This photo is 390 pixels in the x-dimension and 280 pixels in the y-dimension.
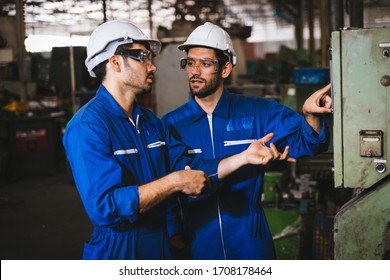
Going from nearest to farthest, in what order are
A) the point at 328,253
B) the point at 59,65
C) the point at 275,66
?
the point at 328,253, the point at 59,65, the point at 275,66

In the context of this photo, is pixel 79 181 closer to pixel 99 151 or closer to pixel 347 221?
pixel 99 151

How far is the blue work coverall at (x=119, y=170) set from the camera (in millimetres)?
1511

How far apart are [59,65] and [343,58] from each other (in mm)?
6533

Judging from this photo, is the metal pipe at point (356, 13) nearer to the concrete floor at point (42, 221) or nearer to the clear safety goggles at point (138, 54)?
the clear safety goggles at point (138, 54)

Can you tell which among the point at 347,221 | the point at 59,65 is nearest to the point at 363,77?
the point at 347,221

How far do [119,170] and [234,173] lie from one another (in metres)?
0.64

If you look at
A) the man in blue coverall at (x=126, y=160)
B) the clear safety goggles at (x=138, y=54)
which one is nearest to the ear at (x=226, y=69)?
the man in blue coverall at (x=126, y=160)

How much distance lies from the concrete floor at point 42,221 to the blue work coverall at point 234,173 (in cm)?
190

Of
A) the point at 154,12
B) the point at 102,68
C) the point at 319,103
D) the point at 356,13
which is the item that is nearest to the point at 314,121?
the point at 319,103

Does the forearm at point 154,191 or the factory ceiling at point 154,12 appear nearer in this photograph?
the forearm at point 154,191

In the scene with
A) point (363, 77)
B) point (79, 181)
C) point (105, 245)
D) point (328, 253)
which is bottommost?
point (328, 253)

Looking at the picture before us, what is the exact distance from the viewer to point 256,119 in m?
2.12

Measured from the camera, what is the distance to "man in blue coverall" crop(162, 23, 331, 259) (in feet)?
6.61

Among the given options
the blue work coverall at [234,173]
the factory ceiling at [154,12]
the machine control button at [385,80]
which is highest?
the factory ceiling at [154,12]
